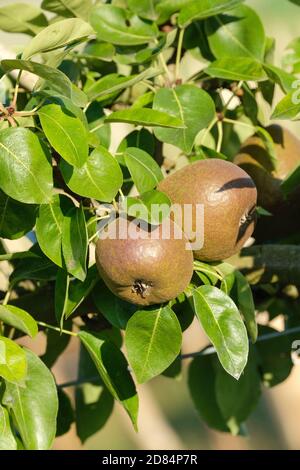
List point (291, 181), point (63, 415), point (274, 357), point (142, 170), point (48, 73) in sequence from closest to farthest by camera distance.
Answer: point (48, 73) < point (142, 170) < point (291, 181) < point (63, 415) < point (274, 357)

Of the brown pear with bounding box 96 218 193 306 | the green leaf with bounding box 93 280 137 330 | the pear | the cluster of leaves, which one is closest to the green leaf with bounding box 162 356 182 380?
the cluster of leaves

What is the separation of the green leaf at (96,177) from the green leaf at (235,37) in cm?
35

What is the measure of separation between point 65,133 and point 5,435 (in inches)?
12.1

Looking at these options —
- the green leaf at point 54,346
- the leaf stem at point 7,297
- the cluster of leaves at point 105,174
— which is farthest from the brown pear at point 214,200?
the green leaf at point 54,346

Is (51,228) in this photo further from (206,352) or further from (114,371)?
(206,352)

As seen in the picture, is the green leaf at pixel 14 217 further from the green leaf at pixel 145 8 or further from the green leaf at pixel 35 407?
the green leaf at pixel 145 8

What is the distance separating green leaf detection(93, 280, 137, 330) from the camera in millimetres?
1010

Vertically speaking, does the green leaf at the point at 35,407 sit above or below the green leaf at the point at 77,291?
below

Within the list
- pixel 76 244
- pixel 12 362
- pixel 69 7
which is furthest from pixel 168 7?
pixel 12 362

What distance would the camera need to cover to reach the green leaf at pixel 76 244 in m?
0.87

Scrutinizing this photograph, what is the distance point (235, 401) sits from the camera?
1.37 metres

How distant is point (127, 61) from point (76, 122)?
0.34m

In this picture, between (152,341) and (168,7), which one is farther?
(168,7)

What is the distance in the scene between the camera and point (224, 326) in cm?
91
